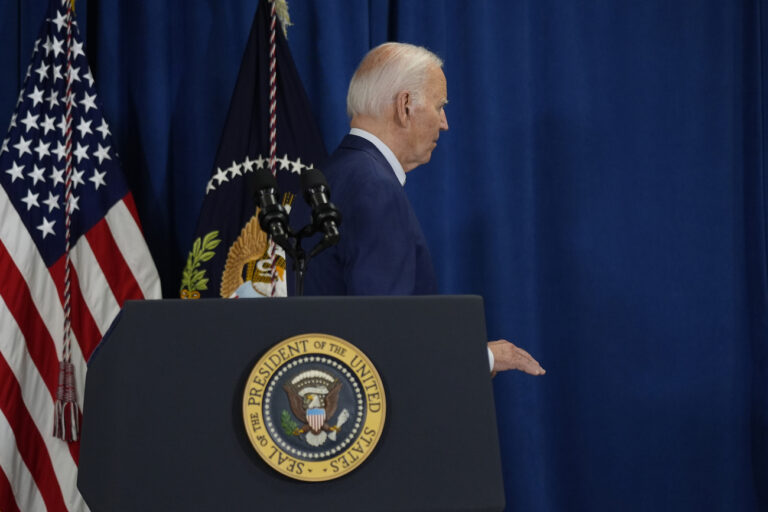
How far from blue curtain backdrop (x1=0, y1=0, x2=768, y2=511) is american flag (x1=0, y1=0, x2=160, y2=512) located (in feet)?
1.30

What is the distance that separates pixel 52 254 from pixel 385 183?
1.44m

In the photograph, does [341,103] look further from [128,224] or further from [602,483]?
[602,483]

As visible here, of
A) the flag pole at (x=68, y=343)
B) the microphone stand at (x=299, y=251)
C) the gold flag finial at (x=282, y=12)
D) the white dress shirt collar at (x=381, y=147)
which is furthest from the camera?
the gold flag finial at (x=282, y=12)

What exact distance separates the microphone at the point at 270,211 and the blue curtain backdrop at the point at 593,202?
1.89 metres

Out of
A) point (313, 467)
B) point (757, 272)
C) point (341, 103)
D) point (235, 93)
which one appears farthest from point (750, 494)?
point (313, 467)

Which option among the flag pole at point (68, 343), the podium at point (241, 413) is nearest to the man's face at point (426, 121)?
the podium at point (241, 413)

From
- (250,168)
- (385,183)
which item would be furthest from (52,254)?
(385,183)

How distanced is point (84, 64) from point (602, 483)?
2.52m

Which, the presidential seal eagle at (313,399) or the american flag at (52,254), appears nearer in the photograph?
the presidential seal eagle at (313,399)

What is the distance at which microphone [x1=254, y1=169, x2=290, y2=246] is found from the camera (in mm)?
1329

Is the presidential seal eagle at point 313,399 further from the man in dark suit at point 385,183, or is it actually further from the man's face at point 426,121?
the man's face at point 426,121

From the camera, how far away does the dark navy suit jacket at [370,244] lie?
1703mm

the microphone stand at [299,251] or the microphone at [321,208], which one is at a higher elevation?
the microphone at [321,208]

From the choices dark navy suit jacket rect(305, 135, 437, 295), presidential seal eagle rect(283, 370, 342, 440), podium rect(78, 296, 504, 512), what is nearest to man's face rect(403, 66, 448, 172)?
dark navy suit jacket rect(305, 135, 437, 295)
